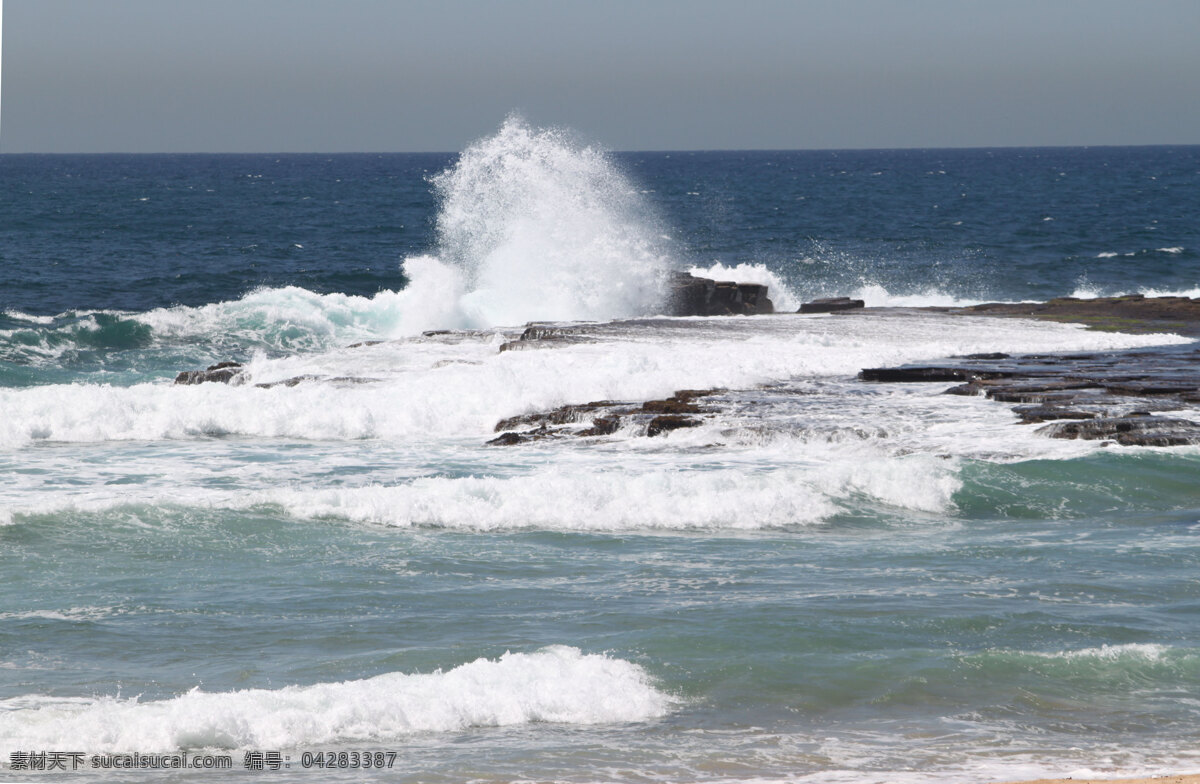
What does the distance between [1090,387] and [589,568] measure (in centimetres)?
921

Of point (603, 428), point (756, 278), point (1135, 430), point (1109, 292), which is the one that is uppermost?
point (756, 278)

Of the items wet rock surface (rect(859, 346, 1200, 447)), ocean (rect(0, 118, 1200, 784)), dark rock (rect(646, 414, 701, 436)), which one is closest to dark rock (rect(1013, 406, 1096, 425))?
wet rock surface (rect(859, 346, 1200, 447))

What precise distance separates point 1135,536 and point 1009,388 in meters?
5.69

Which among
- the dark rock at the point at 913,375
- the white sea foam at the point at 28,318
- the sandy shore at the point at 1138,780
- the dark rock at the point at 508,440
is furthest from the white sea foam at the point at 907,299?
the sandy shore at the point at 1138,780

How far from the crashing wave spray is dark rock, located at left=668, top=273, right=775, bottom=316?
57 cm

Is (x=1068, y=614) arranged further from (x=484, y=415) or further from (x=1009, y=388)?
(x=484, y=415)

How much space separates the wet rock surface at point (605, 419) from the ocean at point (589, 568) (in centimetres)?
23

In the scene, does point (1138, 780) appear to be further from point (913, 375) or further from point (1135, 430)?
point (913, 375)

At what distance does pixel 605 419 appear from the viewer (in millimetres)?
16438

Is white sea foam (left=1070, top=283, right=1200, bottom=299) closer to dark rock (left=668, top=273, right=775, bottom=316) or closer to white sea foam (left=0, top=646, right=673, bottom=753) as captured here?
dark rock (left=668, top=273, right=775, bottom=316)

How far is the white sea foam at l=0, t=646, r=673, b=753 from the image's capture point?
7.01 metres

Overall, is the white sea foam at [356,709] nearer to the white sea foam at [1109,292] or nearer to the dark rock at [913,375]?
the dark rock at [913,375]

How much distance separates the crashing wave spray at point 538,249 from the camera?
28.8 metres

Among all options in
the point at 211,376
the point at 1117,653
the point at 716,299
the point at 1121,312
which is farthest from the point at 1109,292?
the point at 1117,653
